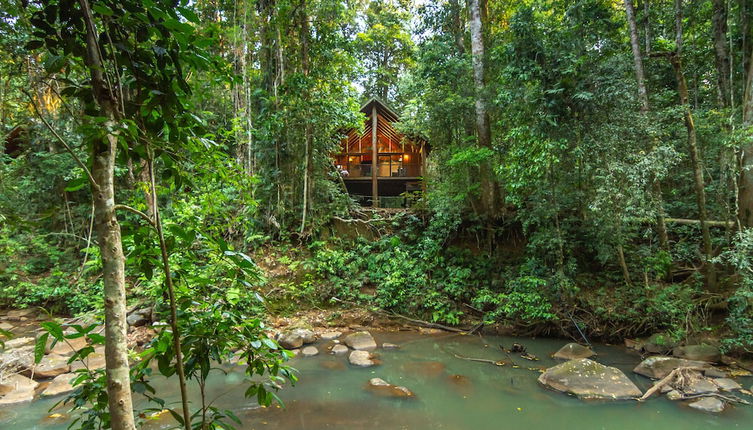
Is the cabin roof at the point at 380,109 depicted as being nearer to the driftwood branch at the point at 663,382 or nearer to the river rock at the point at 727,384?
the driftwood branch at the point at 663,382

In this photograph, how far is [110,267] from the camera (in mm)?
1124

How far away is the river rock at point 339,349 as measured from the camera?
668 centimetres

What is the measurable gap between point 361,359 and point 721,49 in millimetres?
9203

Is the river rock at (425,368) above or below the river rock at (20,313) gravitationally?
below

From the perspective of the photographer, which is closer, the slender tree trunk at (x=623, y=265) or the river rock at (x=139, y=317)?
the slender tree trunk at (x=623, y=265)

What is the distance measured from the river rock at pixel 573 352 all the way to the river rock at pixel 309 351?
411 cm

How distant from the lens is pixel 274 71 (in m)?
9.50

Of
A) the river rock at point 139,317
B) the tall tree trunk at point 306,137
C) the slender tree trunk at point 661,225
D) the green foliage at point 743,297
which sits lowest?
the river rock at point 139,317

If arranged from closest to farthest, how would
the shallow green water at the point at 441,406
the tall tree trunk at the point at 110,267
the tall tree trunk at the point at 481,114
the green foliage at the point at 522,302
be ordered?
the tall tree trunk at the point at 110,267 → the shallow green water at the point at 441,406 → the green foliage at the point at 522,302 → the tall tree trunk at the point at 481,114

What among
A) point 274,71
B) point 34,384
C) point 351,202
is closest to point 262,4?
point 274,71

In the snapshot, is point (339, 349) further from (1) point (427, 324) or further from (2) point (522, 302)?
(2) point (522, 302)

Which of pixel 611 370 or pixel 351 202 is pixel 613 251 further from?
pixel 351 202

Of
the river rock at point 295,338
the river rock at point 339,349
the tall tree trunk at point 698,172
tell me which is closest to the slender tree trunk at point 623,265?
the tall tree trunk at point 698,172

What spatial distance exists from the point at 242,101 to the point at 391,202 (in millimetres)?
8666
